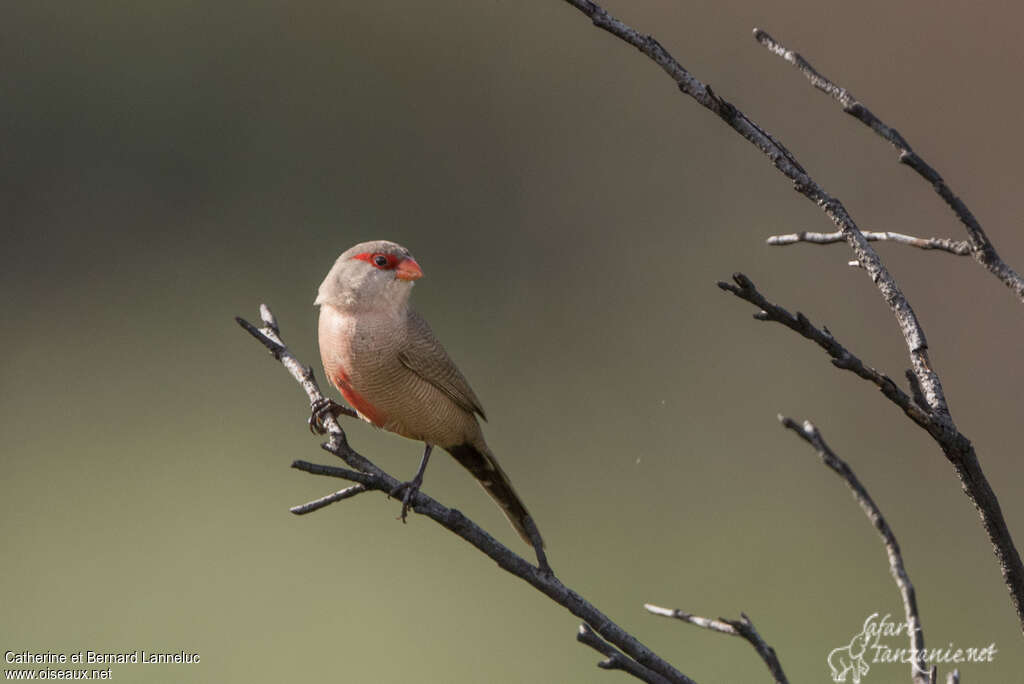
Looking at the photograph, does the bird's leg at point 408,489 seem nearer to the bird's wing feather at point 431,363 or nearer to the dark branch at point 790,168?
the bird's wing feather at point 431,363

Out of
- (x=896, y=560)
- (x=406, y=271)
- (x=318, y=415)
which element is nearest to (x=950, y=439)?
(x=896, y=560)

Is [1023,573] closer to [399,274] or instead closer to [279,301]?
[399,274]

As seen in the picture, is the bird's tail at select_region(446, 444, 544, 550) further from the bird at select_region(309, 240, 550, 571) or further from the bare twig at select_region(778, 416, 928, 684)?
the bare twig at select_region(778, 416, 928, 684)

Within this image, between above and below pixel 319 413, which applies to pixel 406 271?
above

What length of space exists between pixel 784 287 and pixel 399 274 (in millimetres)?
5273

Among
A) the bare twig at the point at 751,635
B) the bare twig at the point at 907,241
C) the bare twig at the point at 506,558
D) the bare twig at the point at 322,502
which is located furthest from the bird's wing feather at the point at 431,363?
the bare twig at the point at 751,635

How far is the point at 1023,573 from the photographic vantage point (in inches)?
47.3

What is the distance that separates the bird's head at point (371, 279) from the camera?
3043mm

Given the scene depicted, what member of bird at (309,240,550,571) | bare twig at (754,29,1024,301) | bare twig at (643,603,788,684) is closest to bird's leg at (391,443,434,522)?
bird at (309,240,550,571)

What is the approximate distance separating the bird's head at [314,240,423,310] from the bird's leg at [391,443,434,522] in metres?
0.43

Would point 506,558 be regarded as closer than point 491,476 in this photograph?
Yes

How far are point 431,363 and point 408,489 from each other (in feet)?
3.25

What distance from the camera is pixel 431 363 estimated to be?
312 centimetres

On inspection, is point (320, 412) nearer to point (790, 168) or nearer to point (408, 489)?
point (408, 489)
